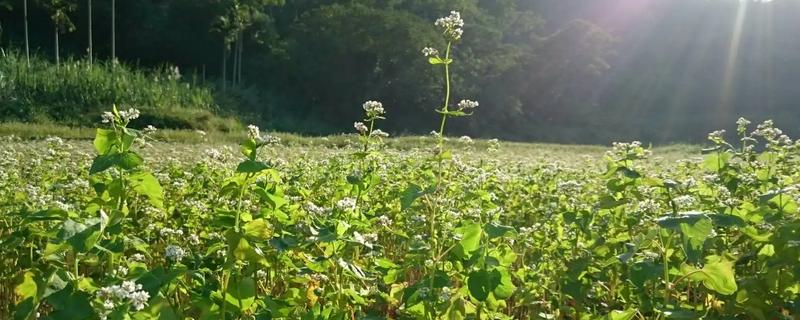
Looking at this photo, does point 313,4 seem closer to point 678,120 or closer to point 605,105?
point 605,105

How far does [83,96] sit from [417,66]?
48.1ft

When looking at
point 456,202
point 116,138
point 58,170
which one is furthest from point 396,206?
point 58,170

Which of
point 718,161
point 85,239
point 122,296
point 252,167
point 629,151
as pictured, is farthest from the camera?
point 718,161

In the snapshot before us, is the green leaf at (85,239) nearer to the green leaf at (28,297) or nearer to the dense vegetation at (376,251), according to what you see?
the dense vegetation at (376,251)

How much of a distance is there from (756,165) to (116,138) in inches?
113

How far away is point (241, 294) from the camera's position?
1887mm

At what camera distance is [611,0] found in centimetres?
4834

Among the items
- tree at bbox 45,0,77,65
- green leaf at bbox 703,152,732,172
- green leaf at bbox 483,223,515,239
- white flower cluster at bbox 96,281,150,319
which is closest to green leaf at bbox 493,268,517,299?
green leaf at bbox 483,223,515,239

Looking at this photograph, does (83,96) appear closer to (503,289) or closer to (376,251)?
(376,251)

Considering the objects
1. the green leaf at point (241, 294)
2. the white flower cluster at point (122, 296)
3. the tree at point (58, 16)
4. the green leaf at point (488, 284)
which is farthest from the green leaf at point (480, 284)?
the tree at point (58, 16)

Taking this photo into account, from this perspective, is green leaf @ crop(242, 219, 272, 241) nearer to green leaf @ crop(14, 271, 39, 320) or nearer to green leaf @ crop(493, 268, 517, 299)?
green leaf @ crop(14, 271, 39, 320)

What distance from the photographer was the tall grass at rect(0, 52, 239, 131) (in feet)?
52.5

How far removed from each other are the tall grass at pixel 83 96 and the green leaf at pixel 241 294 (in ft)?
48.3

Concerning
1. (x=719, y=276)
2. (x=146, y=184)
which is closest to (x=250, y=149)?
(x=146, y=184)
